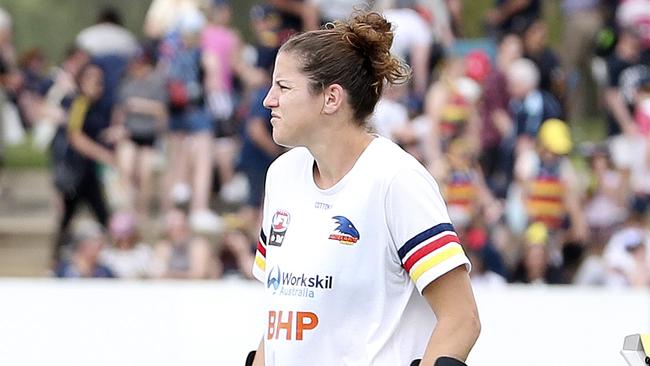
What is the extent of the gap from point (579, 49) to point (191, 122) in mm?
2532

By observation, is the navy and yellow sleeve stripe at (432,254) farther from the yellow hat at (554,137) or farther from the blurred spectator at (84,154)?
the blurred spectator at (84,154)

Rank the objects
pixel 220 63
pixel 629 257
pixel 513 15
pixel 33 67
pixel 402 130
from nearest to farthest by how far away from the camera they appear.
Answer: pixel 629 257 → pixel 402 130 → pixel 220 63 → pixel 513 15 → pixel 33 67

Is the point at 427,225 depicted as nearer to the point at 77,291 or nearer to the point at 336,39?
the point at 336,39

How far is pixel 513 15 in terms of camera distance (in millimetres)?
8672

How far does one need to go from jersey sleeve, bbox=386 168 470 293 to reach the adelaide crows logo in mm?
69

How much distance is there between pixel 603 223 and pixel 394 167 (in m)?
5.80

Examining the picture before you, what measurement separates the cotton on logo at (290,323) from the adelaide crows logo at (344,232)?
147mm

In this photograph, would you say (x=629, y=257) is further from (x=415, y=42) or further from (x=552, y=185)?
(x=415, y=42)

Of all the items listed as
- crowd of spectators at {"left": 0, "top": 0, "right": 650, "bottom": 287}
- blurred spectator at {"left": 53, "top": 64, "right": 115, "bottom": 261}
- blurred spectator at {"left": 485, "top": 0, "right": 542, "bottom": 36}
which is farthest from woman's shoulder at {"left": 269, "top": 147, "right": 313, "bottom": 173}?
blurred spectator at {"left": 485, "top": 0, "right": 542, "bottom": 36}

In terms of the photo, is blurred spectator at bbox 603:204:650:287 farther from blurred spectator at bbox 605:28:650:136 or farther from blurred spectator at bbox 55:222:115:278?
blurred spectator at bbox 55:222:115:278

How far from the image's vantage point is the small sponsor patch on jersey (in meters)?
2.65

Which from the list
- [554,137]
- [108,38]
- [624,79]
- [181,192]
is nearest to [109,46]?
[108,38]

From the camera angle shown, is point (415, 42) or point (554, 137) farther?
point (415, 42)

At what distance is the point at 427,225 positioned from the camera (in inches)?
96.7
